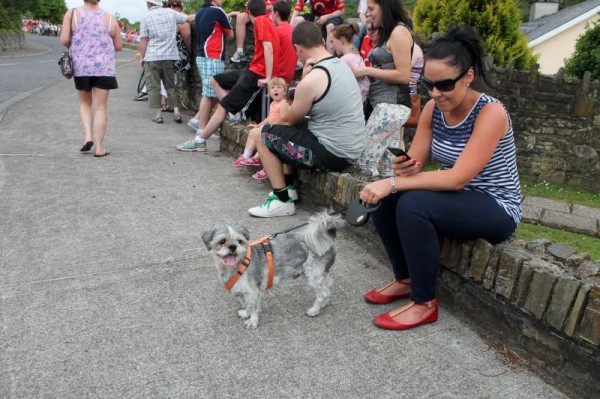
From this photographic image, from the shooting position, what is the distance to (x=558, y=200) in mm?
7668

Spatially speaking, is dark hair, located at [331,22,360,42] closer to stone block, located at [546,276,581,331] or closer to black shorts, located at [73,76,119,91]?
black shorts, located at [73,76,119,91]

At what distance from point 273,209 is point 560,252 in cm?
235

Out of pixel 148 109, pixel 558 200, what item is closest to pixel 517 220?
pixel 558 200

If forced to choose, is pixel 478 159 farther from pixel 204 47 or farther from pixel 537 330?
pixel 204 47

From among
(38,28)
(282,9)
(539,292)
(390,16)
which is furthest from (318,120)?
(38,28)

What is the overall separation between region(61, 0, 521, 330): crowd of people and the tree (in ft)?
8.68

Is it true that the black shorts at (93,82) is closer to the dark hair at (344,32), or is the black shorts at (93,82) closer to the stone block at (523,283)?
the dark hair at (344,32)

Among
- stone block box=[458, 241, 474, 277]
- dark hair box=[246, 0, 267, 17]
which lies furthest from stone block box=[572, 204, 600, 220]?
dark hair box=[246, 0, 267, 17]

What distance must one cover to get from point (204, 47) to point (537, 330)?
20.7 feet

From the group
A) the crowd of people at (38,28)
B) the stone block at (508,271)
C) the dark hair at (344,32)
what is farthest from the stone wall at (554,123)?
the crowd of people at (38,28)

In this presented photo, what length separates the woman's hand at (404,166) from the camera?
2.86 meters

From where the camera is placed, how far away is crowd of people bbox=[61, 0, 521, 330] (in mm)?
2752

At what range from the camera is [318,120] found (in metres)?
4.27

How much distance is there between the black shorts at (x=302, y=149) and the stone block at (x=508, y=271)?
1.88 metres
